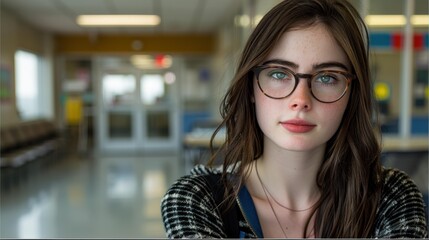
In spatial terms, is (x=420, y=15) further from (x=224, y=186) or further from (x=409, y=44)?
(x=224, y=186)

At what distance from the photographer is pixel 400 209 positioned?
964 millimetres

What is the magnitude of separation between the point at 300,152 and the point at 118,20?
9239 mm

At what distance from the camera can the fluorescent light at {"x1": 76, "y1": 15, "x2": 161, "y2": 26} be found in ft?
30.4

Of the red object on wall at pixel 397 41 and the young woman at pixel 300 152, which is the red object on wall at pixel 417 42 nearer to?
the red object on wall at pixel 397 41

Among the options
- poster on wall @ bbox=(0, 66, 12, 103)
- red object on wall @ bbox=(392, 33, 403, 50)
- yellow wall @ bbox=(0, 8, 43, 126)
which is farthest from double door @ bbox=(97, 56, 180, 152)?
red object on wall @ bbox=(392, 33, 403, 50)

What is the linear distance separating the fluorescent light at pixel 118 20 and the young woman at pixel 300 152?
8.61 metres

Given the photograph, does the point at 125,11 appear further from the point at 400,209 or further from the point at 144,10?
the point at 400,209

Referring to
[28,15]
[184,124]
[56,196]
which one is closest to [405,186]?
[56,196]

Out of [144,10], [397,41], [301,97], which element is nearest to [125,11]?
[144,10]

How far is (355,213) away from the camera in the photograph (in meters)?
1.00

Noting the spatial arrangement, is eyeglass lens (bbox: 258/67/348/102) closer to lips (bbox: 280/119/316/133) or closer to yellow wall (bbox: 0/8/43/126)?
lips (bbox: 280/119/316/133)

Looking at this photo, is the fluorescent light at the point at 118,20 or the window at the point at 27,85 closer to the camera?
the window at the point at 27,85

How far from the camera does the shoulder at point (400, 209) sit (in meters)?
0.93

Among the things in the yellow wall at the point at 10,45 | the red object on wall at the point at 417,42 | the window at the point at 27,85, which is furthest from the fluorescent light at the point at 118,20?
the red object on wall at the point at 417,42
